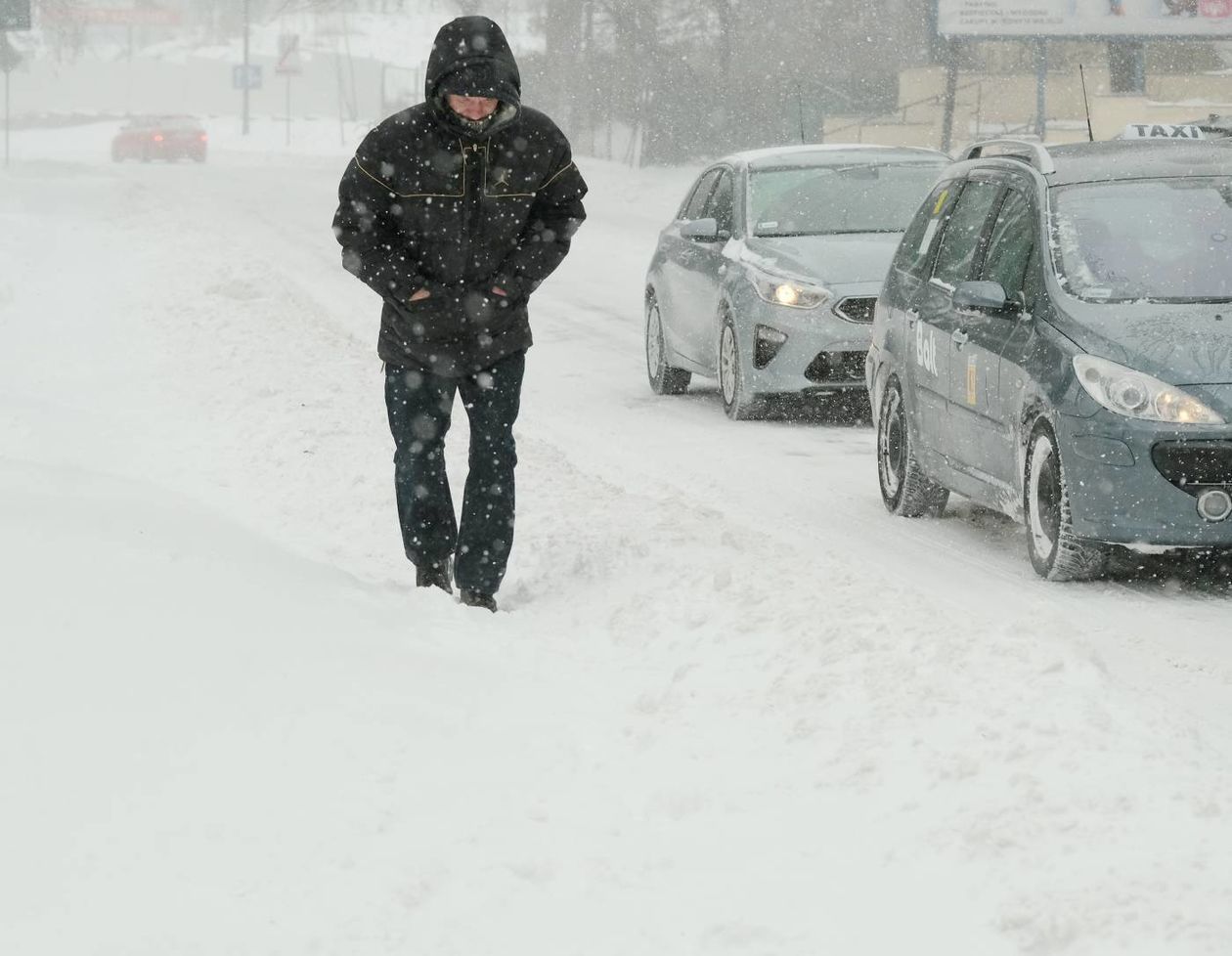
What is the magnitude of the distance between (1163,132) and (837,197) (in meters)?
3.90

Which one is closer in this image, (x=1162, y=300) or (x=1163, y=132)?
(x=1162, y=300)

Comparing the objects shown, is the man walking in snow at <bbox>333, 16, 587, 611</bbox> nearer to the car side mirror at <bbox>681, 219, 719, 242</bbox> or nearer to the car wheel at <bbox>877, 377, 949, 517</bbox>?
the car wheel at <bbox>877, 377, 949, 517</bbox>

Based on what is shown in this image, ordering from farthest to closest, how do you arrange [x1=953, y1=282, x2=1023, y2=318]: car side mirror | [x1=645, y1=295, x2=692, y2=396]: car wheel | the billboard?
1. the billboard
2. [x1=645, y1=295, x2=692, y2=396]: car wheel
3. [x1=953, y1=282, x2=1023, y2=318]: car side mirror

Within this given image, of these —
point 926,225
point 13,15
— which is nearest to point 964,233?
point 926,225

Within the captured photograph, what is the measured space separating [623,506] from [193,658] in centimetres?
310

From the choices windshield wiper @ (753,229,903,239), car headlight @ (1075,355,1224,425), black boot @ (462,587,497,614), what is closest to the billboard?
windshield wiper @ (753,229,903,239)

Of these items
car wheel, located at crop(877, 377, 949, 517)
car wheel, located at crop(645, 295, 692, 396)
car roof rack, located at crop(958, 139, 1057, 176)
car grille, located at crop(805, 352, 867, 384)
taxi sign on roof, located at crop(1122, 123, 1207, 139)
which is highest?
taxi sign on roof, located at crop(1122, 123, 1207, 139)

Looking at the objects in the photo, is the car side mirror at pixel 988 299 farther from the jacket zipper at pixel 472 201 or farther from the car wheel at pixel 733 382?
the car wheel at pixel 733 382

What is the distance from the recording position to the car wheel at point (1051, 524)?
6.82 meters

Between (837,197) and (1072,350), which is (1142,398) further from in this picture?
(837,197)

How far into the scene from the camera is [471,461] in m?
6.31

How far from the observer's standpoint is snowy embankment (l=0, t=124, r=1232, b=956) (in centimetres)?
358

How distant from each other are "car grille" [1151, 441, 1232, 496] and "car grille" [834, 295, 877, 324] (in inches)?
188

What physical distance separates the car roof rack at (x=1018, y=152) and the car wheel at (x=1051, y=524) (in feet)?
4.31
